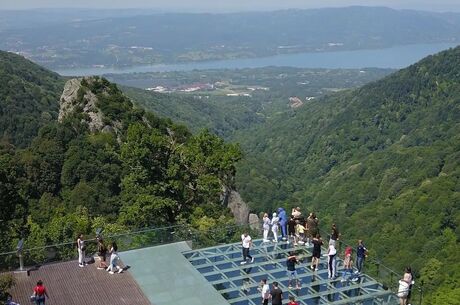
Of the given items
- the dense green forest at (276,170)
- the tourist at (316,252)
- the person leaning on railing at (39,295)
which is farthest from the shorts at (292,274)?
the dense green forest at (276,170)

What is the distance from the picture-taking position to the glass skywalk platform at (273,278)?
2017 cm

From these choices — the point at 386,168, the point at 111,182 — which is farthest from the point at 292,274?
the point at 386,168

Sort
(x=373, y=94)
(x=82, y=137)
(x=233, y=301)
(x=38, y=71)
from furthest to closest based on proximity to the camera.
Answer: (x=373, y=94) → (x=38, y=71) → (x=82, y=137) → (x=233, y=301)

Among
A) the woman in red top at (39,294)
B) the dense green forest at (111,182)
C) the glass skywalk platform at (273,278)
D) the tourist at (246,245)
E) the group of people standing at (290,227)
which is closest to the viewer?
the woman in red top at (39,294)

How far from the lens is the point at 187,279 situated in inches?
856

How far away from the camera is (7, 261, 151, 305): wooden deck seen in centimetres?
1956

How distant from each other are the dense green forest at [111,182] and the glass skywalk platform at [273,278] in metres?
6.76

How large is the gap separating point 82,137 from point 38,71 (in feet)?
305

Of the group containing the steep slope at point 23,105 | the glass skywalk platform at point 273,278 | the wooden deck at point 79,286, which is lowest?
the steep slope at point 23,105

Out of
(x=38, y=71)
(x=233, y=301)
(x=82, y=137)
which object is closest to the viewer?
(x=233, y=301)

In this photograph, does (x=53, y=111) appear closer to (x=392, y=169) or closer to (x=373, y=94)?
(x=392, y=169)

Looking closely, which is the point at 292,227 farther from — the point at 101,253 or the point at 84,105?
the point at 84,105

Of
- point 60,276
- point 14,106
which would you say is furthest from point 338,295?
point 14,106

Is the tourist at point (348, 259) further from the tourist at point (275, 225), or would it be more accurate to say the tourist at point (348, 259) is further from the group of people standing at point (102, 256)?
the group of people standing at point (102, 256)
